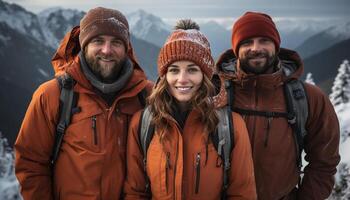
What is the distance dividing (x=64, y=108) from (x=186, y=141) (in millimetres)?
1919

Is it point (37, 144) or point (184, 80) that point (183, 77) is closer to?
point (184, 80)

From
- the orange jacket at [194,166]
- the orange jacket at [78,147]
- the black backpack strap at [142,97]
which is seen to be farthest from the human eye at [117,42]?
the orange jacket at [194,166]

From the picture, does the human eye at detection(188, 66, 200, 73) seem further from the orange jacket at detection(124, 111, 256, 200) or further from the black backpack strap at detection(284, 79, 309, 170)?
the black backpack strap at detection(284, 79, 309, 170)

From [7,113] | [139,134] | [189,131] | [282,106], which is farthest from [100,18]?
[7,113]

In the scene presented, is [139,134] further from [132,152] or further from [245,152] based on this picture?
[245,152]

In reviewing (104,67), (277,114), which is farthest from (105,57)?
(277,114)

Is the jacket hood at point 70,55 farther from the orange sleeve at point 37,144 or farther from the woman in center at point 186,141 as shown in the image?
the woman in center at point 186,141

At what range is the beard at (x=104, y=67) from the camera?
18.5 ft

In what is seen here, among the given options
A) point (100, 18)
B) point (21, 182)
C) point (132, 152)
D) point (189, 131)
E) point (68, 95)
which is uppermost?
point (100, 18)

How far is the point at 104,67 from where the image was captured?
5.64 metres

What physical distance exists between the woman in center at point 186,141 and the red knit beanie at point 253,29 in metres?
1.18

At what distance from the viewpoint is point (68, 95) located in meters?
5.43

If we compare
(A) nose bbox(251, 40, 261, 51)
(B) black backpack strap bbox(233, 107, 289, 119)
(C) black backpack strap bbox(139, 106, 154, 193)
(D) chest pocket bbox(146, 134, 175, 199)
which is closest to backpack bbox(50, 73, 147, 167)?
(C) black backpack strap bbox(139, 106, 154, 193)

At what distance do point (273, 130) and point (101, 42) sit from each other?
310 cm
